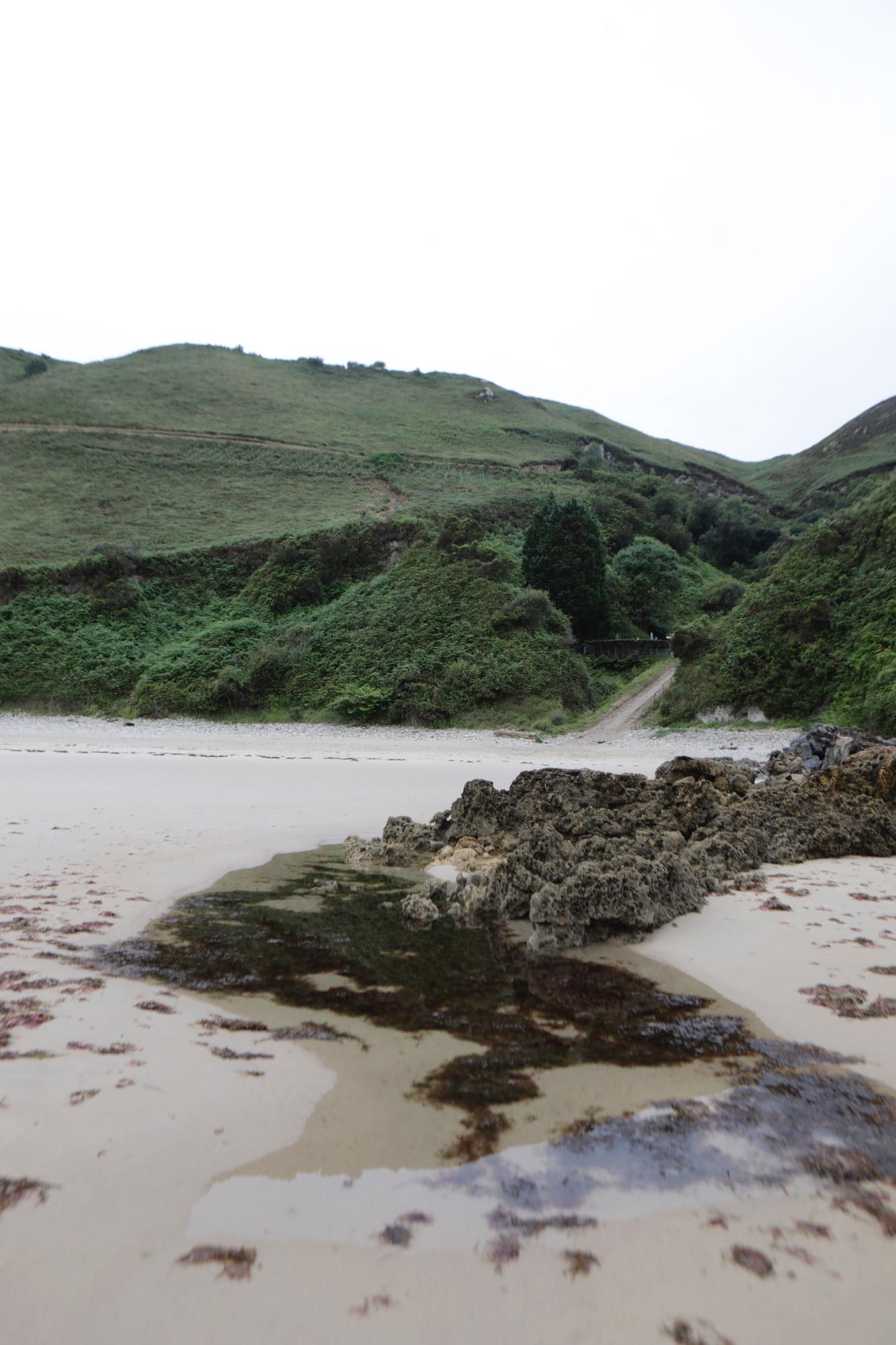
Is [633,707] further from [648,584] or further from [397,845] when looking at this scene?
[397,845]

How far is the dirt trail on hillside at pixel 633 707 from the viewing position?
2430 centimetres

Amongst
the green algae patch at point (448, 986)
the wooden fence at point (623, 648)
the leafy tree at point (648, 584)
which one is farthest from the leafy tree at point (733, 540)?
the green algae patch at point (448, 986)

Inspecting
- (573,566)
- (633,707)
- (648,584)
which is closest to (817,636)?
(633,707)

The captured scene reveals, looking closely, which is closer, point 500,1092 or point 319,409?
point 500,1092

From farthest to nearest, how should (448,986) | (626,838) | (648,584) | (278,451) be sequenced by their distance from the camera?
(278,451), (648,584), (626,838), (448,986)

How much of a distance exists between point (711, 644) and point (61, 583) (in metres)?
31.0

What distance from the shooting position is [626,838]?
7055mm

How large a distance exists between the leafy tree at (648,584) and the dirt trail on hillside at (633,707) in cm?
786

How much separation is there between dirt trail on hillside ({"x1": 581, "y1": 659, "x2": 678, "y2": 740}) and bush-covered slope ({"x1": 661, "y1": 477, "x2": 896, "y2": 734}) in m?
1.32

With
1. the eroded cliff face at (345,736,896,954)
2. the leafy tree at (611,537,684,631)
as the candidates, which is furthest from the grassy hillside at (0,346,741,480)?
the eroded cliff face at (345,736,896,954)

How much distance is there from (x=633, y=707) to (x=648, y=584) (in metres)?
14.7

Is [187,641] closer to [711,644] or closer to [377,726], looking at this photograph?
[377,726]

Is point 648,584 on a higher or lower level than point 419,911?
higher

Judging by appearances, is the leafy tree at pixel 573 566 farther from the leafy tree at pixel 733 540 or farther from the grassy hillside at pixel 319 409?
the grassy hillside at pixel 319 409
